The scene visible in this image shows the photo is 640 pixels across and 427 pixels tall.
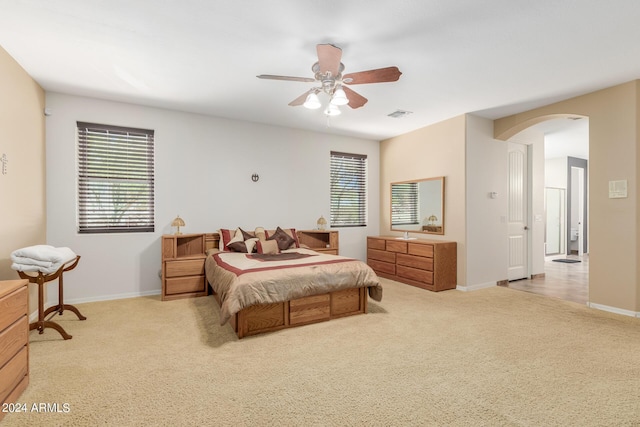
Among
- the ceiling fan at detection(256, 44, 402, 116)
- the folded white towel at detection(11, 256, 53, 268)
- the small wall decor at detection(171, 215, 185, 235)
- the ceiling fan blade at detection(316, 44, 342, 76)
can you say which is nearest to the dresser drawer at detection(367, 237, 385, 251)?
the ceiling fan at detection(256, 44, 402, 116)

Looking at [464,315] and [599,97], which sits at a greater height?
[599,97]

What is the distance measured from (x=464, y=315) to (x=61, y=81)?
5514 millimetres

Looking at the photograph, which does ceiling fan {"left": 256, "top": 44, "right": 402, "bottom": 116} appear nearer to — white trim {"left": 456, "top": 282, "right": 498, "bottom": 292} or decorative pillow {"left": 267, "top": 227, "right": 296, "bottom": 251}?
decorative pillow {"left": 267, "top": 227, "right": 296, "bottom": 251}

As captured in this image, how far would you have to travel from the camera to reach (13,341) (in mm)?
1988

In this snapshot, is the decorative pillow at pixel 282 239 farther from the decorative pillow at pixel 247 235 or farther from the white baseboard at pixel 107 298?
the white baseboard at pixel 107 298

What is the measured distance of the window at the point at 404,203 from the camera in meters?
5.81

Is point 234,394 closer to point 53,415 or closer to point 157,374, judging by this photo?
point 157,374

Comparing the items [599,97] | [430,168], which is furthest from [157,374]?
[599,97]

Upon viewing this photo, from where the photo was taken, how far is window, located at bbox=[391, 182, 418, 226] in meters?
5.81

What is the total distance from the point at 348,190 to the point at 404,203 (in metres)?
1.14

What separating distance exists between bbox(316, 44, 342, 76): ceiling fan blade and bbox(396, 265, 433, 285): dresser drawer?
342 cm

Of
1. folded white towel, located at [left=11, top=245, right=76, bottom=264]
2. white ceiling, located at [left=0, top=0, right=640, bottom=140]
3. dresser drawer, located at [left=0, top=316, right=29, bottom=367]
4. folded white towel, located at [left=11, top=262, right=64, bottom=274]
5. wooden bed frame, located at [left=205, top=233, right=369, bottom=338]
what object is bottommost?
wooden bed frame, located at [left=205, top=233, right=369, bottom=338]

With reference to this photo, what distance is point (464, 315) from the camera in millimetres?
3686

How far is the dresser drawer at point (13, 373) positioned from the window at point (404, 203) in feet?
17.6
